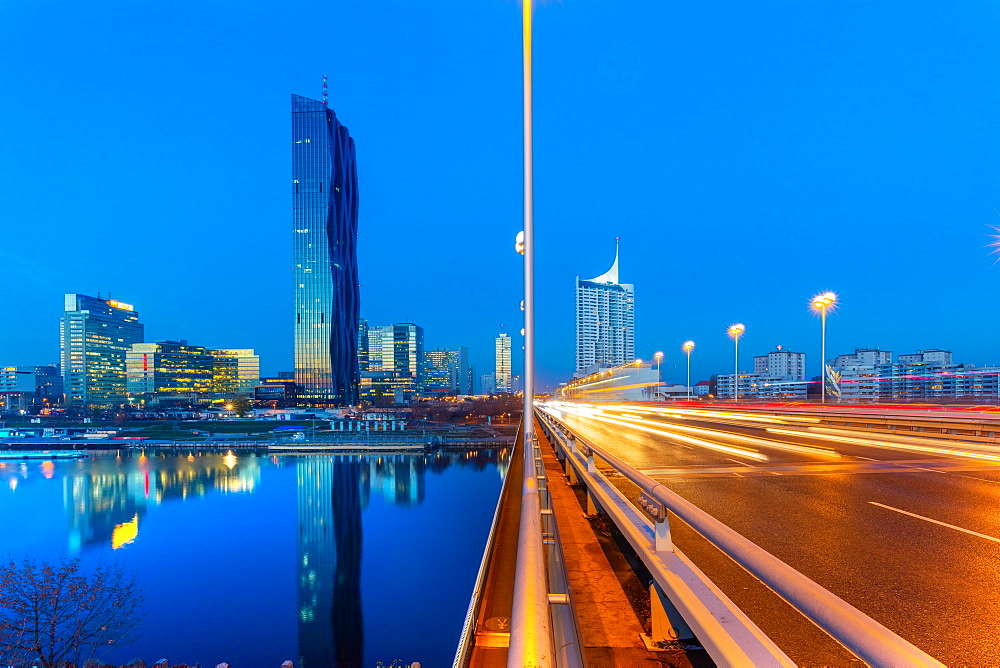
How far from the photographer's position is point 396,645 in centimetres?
2678

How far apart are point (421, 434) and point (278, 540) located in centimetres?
6502

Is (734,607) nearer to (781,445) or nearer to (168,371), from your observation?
(781,445)

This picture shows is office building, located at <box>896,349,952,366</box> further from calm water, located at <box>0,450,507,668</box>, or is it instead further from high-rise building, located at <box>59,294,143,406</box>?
high-rise building, located at <box>59,294,143,406</box>

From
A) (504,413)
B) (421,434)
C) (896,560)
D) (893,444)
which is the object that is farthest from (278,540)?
(504,413)

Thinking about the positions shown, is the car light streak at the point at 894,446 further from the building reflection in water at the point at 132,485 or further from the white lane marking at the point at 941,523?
the building reflection in water at the point at 132,485

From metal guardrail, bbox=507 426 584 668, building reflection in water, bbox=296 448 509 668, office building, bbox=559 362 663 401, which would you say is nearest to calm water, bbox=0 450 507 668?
building reflection in water, bbox=296 448 509 668

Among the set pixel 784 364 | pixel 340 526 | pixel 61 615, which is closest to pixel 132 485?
pixel 340 526

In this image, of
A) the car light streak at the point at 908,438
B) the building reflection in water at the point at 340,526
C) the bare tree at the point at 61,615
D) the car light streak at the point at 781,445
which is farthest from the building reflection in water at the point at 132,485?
the car light streak at the point at 908,438

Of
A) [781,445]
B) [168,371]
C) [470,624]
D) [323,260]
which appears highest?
[323,260]

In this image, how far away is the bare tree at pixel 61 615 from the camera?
72.4 ft

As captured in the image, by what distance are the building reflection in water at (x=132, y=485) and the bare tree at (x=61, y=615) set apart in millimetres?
11800

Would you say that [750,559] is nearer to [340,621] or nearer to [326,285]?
[340,621]

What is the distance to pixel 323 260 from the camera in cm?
15800

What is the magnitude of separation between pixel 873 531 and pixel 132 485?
83.1 metres
